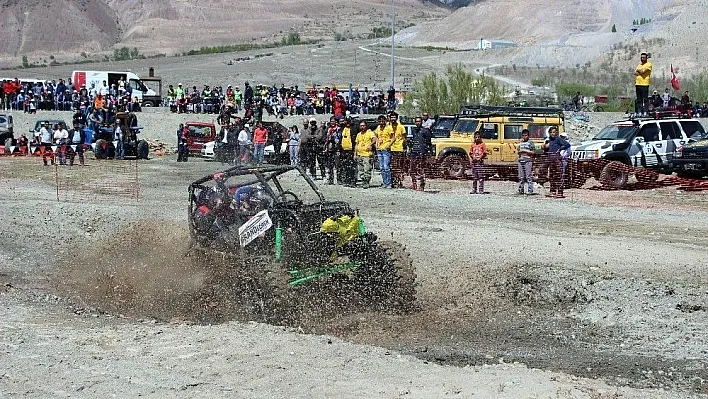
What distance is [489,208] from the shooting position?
17828 millimetres

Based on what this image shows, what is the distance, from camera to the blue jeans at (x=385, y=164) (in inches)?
838

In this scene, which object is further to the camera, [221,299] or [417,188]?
[417,188]

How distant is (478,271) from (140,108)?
3809 centimetres

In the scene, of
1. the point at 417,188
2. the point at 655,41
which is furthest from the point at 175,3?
the point at 417,188

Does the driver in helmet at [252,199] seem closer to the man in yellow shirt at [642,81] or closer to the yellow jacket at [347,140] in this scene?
the yellow jacket at [347,140]

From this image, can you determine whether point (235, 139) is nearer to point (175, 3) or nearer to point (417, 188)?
point (417, 188)

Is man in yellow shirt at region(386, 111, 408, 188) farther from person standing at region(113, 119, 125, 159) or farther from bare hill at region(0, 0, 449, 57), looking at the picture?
bare hill at region(0, 0, 449, 57)

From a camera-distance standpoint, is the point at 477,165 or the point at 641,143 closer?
the point at 477,165

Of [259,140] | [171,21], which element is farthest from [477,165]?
[171,21]

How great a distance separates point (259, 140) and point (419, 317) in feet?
55.2

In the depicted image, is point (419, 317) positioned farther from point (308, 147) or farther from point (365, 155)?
point (308, 147)

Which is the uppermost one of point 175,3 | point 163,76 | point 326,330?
point 175,3

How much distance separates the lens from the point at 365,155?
21703 mm

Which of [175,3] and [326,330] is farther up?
[175,3]
